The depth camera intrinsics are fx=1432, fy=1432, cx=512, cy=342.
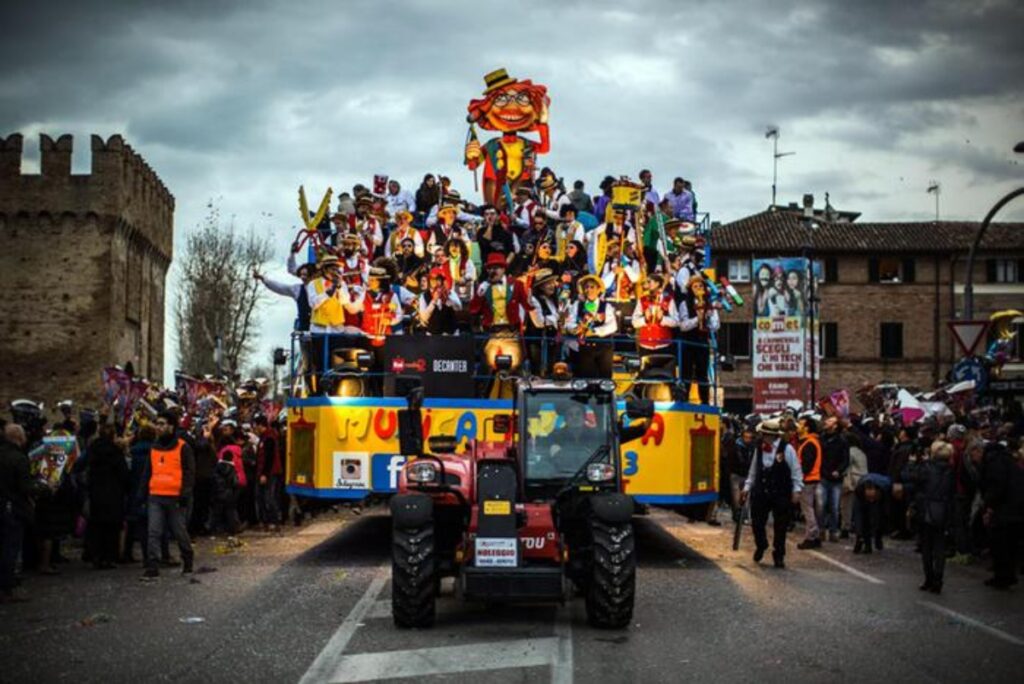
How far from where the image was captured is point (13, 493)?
15.3 m

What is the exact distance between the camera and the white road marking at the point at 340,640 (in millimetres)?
10523

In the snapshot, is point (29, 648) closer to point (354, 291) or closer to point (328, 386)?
point (328, 386)

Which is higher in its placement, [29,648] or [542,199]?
[542,199]

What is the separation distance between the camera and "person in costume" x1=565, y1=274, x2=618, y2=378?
1934 cm

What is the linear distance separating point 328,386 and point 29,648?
24.8 ft

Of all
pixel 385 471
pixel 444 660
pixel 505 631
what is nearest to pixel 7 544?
pixel 385 471

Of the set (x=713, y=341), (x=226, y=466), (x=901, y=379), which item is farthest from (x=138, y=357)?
(x=713, y=341)

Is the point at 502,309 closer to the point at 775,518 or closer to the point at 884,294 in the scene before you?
the point at 775,518

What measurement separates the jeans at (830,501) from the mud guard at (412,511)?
1209 centimetres

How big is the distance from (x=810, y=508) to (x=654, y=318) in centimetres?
508

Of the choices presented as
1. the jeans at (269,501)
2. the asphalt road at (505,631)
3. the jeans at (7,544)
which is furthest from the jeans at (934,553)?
the jeans at (269,501)

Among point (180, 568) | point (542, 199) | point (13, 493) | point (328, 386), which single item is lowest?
point (180, 568)

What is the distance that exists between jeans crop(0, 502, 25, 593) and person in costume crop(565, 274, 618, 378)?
7.57 m

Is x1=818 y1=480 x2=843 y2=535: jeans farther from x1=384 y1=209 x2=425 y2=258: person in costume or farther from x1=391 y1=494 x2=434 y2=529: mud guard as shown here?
x1=391 y1=494 x2=434 y2=529: mud guard
